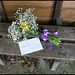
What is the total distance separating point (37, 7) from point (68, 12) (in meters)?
0.60

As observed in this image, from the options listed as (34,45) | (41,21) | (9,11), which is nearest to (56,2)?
(41,21)

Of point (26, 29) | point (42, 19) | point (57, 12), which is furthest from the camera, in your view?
point (42, 19)

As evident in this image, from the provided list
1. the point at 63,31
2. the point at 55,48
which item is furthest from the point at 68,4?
the point at 55,48

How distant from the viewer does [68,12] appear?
5.24ft

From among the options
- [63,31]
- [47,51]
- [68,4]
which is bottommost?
[47,51]

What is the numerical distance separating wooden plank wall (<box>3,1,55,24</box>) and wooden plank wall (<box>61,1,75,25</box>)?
0.22m

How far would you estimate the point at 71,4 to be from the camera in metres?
1.44

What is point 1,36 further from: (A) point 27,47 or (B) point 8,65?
(B) point 8,65

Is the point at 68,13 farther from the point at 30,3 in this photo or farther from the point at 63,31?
the point at 30,3

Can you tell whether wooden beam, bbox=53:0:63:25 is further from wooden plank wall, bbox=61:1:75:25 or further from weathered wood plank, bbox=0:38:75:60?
weathered wood plank, bbox=0:38:75:60

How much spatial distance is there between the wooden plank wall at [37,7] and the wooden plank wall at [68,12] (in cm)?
22

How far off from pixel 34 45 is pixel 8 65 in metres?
1.02

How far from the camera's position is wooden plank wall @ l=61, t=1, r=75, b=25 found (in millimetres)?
1439

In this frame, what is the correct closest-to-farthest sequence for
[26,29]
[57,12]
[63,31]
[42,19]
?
[26,29] → [63,31] → [57,12] → [42,19]
